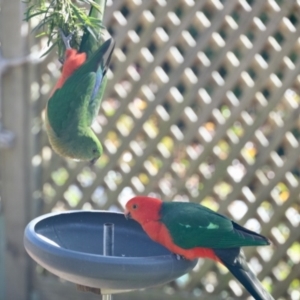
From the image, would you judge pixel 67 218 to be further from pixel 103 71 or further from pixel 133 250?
pixel 103 71

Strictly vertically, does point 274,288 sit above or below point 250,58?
below

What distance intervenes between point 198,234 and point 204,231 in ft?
0.06

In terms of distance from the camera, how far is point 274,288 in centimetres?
313

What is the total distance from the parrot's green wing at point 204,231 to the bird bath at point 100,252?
64mm

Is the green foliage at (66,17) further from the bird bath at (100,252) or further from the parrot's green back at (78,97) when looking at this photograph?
the bird bath at (100,252)

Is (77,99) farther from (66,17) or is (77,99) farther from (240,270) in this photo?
(240,270)

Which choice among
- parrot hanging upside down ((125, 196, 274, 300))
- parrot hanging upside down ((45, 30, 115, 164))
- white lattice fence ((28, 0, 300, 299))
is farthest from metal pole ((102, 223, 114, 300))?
white lattice fence ((28, 0, 300, 299))

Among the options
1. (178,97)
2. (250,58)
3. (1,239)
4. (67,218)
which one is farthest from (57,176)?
(67,218)

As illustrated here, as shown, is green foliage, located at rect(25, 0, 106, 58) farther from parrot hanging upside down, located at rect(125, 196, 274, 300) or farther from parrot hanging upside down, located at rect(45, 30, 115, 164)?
parrot hanging upside down, located at rect(125, 196, 274, 300)

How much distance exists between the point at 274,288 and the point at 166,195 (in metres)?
0.65

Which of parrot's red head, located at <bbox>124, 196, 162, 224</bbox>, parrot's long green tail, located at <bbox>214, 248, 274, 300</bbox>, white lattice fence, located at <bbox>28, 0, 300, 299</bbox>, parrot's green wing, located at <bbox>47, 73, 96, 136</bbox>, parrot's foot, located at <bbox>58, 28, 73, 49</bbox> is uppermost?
parrot's foot, located at <bbox>58, 28, 73, 49</bbox>

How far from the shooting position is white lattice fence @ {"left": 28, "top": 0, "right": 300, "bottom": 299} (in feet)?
9.92

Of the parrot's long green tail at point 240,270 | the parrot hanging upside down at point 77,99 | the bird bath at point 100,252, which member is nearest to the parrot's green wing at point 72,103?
the parrot hanging upside down at point 77,99

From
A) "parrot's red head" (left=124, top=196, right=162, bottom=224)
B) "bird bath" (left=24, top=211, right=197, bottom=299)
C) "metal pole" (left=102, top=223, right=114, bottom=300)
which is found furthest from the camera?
"parrot's red head" (left=124, top=196, right=162, bottom=224)
